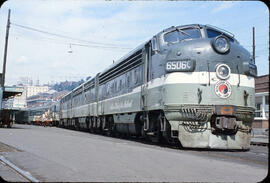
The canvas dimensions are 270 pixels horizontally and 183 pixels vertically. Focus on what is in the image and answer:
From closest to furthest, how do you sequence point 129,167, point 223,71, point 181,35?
1. point 129,167
2. point 223,71
3. point 181,35

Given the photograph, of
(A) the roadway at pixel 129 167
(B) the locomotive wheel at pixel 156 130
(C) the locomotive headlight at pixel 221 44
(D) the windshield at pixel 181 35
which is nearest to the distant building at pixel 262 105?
(B) the locomotive wheel at pixel 156 130

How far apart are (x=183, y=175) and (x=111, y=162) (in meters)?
1.98

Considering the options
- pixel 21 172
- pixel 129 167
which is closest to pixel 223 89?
pixel 129 167

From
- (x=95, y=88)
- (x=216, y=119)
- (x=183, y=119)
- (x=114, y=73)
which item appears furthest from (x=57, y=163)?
(x=95, y=88)

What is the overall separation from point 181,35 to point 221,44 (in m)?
1.50

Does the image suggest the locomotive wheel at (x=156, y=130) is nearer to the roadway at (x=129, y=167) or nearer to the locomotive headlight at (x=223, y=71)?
the roadway at (x=129, y=167)

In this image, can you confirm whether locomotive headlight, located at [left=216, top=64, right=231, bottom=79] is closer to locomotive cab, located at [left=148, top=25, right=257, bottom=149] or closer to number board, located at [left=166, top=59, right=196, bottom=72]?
locomotive cab, located at [left=148, top=25, right=257, bottom=149]

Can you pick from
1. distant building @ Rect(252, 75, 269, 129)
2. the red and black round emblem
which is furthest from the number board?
distant building @ Rect(252, 75, 269, 129)

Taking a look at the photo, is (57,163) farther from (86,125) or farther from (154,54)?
(86,125)

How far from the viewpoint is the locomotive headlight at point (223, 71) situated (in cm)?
1028

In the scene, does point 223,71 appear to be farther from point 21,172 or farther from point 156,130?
point 21,172

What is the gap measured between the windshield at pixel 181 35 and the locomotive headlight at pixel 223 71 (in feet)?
4.77

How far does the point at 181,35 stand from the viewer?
444 inches

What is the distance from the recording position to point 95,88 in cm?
2208
